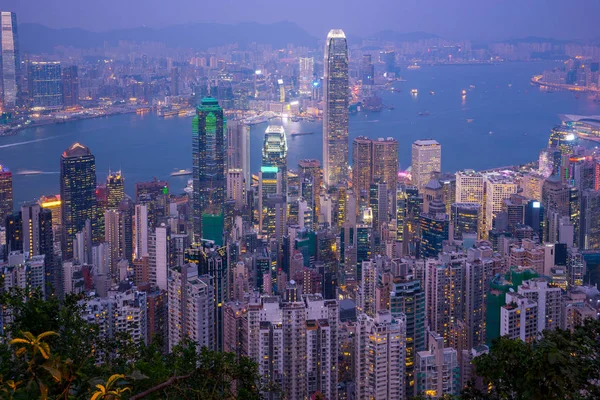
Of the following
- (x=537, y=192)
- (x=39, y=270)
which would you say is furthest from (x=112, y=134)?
(x=537, y=192)

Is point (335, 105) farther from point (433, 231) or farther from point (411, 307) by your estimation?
point (411, 307)

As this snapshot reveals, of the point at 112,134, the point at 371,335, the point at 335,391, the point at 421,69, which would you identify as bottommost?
the point at 335,391

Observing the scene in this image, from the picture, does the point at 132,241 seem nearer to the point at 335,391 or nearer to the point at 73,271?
→ the point at 73,271

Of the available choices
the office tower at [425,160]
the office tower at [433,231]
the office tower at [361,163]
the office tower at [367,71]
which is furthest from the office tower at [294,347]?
the office tower at [367,71]

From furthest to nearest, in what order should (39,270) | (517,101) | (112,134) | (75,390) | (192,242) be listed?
1. (517,101)
2. (112,134)
3. (192,242)
4. (39,270)
5. (75,390)

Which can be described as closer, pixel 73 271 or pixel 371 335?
pixel 371 335

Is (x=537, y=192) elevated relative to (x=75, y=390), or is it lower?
lower

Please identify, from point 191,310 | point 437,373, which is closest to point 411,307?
point 437,373
